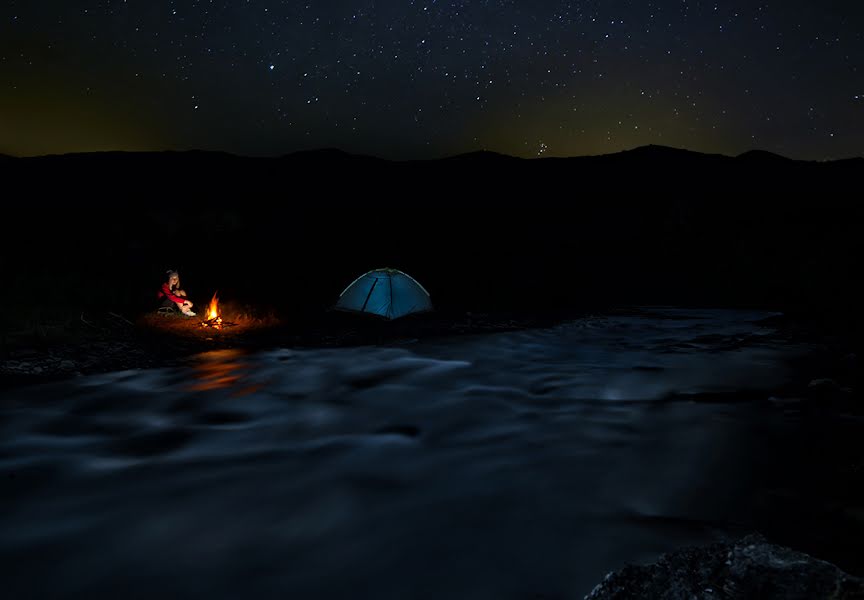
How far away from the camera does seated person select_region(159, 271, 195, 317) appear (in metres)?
12.4

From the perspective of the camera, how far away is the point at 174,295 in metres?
12.4

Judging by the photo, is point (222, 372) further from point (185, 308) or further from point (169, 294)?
point (185, 308)

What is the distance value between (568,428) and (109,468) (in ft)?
17.2

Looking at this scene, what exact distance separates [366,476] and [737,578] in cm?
391

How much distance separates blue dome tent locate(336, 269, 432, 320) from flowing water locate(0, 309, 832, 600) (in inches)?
160

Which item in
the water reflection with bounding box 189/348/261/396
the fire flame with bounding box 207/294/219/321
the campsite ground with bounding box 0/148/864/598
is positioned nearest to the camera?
the campsite ground with bounding box 0/148/864/598

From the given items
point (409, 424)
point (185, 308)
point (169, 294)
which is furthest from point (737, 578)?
point (185, 308)

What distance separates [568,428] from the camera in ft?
24.1

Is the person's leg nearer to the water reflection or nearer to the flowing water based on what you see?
the water reflection

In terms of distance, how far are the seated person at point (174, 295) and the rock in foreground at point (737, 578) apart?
11814 millimetres

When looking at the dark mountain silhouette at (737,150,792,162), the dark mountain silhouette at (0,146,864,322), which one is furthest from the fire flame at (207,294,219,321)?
the dark mountain silhouette at (737,150,792,162)

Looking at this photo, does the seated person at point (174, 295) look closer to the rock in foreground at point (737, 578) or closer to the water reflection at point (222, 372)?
the water reflection at point (222, 372)

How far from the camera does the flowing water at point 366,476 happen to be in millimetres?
3928

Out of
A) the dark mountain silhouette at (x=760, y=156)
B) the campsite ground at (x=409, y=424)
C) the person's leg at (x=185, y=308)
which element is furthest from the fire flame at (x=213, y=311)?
the dark mountain silhouette at (x=760, y=156)
